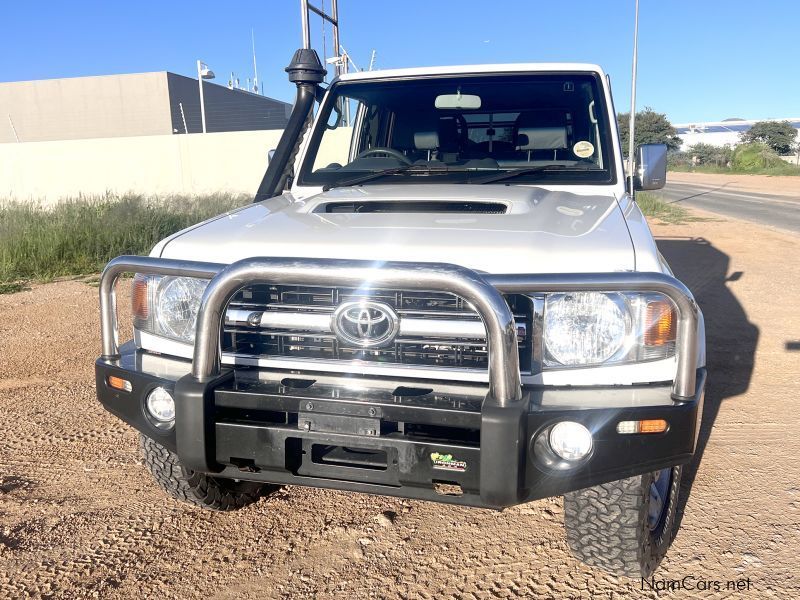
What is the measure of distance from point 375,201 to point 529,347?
105cm

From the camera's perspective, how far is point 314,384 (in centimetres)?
235

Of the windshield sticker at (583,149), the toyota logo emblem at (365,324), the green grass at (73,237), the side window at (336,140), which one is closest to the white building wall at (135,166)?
the green grass at (73,237)

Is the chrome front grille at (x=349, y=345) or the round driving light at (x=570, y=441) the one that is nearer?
the round driving light at (x=570, y=441)

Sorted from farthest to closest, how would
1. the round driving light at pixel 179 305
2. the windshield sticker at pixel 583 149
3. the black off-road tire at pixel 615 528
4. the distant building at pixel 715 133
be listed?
the distant building at pixel 715 133
the windshield sticker at pixel 583 149
the round driving light at pixel 179 305
the black off-road tire at pixel 615 528

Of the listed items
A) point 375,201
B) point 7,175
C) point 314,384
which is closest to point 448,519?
point 314,384

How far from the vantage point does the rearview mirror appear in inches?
153

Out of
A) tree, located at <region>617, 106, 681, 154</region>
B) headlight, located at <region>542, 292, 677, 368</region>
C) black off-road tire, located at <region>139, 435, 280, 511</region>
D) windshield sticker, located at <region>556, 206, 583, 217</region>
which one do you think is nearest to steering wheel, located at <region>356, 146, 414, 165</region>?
windshield sticker, located at <region>556, 206, 583, 217</region>

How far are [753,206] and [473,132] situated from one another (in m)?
22.1

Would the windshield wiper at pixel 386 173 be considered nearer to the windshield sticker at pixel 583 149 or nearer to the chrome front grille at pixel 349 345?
the windshield sticker at pixel 583 149

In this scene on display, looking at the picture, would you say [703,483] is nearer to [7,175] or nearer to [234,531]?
[234,531]

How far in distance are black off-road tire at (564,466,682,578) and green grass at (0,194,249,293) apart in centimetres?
802

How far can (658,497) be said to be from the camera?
9.04 feet

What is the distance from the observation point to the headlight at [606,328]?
7.27 ft

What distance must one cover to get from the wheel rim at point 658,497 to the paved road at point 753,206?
1471cm
